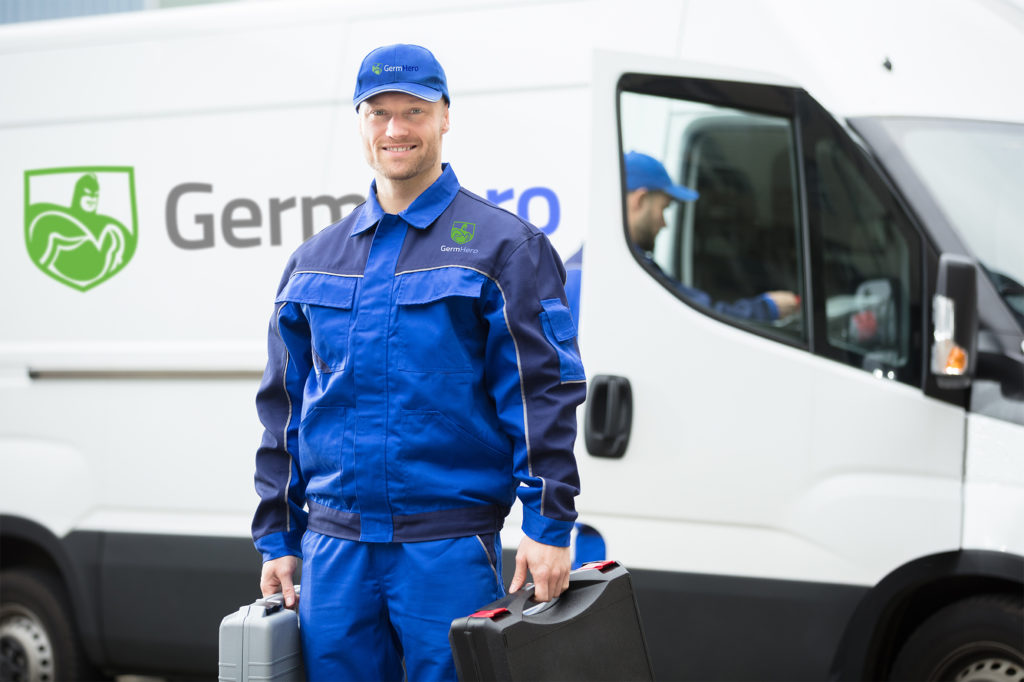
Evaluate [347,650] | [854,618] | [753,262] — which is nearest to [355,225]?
[347,650]

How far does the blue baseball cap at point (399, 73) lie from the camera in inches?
91.0

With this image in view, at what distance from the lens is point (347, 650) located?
7.49 feet

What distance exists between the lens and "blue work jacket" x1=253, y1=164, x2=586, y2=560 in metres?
2.23

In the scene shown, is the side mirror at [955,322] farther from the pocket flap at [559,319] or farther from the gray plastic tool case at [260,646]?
the gray plastic tool case at [260,646]

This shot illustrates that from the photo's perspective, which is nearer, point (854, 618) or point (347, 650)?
point (347, 650)

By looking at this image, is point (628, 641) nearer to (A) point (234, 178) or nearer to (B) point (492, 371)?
(B) point (492, 371)

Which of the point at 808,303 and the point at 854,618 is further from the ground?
the point at 808,303

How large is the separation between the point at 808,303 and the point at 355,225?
1.50m

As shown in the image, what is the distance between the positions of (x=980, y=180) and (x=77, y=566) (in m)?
3.14

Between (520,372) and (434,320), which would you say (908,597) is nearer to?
(520,372)

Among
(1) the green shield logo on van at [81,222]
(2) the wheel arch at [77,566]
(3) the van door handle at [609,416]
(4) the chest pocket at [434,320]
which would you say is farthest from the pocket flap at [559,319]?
(2) the wheel arch at [77,566]

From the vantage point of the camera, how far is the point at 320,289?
2361 millimetres

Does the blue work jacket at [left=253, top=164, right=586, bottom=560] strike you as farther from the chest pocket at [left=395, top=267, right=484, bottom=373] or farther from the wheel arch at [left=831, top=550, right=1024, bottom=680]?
the wheel arch at [left=831, top=550, right=1024, bottom=680]

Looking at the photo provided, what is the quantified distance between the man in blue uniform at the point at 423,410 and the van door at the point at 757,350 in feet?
3.77
